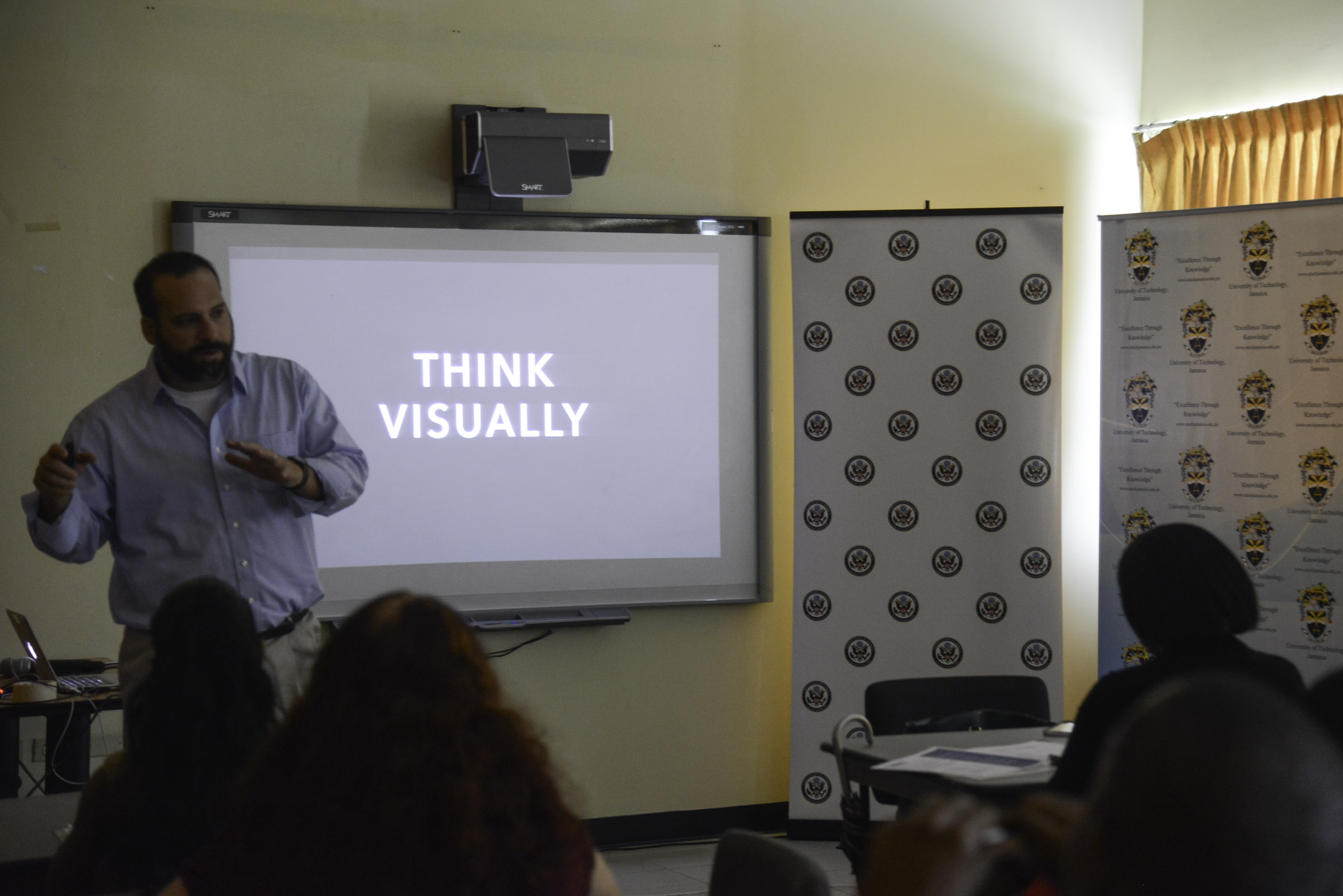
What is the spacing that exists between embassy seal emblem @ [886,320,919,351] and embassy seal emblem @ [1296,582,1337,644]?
64.8 inches

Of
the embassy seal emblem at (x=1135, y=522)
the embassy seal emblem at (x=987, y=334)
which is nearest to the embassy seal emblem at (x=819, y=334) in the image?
the embassy seal emblem at (x=987, y=334)

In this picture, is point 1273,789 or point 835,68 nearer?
point 1273,789

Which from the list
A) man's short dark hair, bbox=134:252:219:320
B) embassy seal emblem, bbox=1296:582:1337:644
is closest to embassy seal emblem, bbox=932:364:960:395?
embassy seal emblem, bbox=1296:582:1337:644

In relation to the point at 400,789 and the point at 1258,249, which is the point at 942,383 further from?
the point at 400,789

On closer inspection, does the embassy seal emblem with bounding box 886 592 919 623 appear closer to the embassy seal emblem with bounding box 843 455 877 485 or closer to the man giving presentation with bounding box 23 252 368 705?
the embassy seal emblem with bounding box 843 455 877 485

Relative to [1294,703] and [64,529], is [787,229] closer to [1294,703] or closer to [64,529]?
[64,529]

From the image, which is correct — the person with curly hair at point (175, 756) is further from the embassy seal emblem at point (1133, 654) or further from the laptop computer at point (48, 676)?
the embassy seal emblem at point (1133, 654)

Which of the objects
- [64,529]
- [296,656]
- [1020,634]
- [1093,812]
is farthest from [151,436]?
[1020,634]

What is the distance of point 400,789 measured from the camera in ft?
3.59

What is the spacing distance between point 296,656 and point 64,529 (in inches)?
A: 22.0

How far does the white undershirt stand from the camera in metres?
2.65

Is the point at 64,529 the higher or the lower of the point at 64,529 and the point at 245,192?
the lower

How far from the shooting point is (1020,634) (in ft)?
14.6

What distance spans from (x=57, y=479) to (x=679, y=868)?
2.75m
